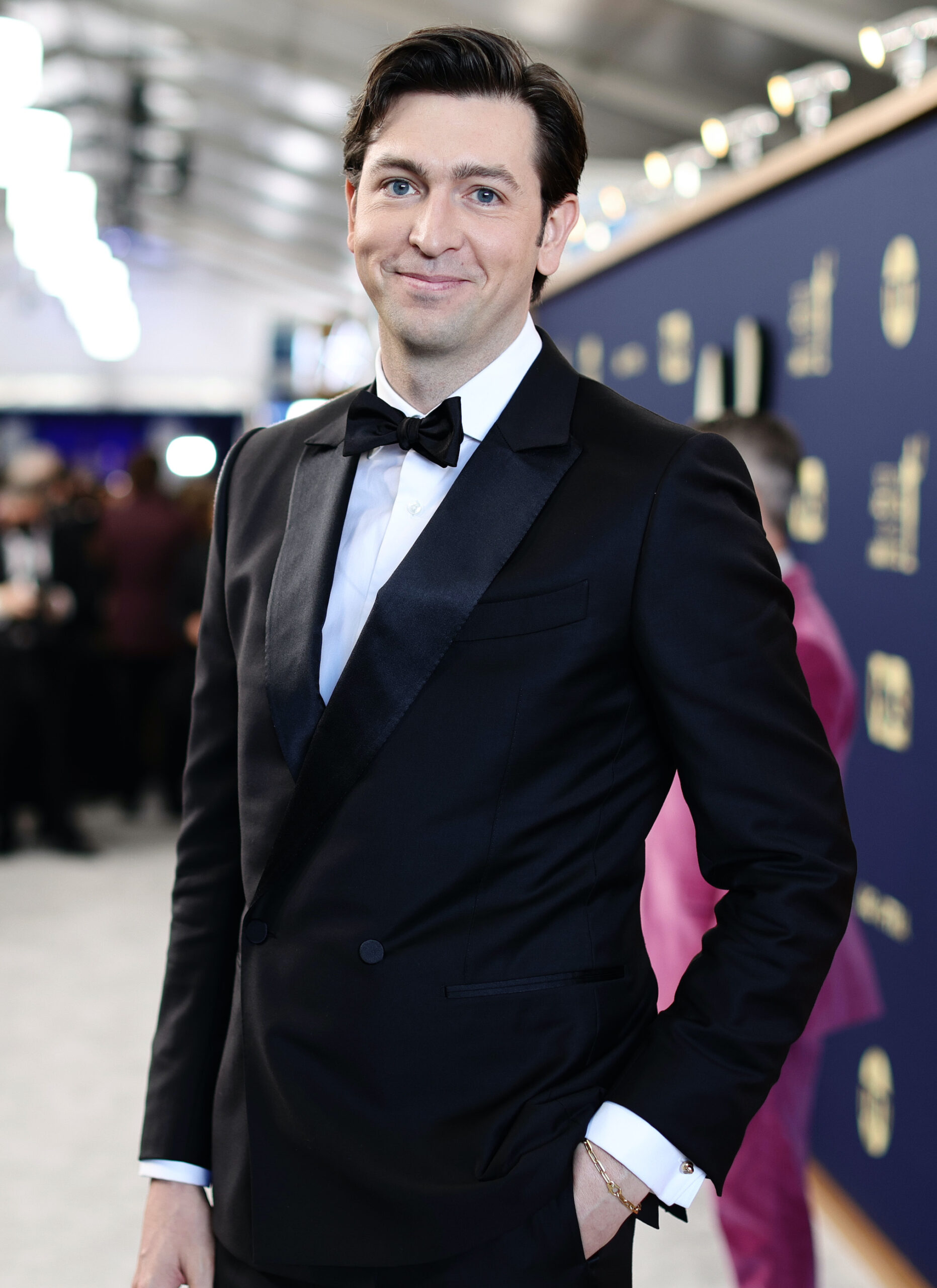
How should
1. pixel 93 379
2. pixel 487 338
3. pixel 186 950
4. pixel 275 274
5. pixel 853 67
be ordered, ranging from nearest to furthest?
pixel 487 338
pixel 186 950
pixel 853 67
pixel 275 274
pixel 93 379

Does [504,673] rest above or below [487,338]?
below

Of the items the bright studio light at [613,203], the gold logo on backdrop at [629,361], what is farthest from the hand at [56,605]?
the bright studio light at [613,203]

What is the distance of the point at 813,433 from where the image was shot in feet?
9.38

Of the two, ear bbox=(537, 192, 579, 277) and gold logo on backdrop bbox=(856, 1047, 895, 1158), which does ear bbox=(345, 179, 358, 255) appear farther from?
gold logo on backdrop bbox=(856, 1047, 895, 1158)

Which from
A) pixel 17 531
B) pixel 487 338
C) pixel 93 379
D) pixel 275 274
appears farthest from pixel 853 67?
pixel 93 379

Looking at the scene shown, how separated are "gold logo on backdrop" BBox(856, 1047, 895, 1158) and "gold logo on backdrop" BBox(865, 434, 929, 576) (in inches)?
38.2

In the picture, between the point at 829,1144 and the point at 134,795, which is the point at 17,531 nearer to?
the point at 134,795

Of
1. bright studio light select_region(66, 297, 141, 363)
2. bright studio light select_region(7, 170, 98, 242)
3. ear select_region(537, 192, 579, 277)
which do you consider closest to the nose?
ear select_region(537, 192, 579, 277)

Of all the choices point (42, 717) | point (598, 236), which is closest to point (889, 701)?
point (598, 236)

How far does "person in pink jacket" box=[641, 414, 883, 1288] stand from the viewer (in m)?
1.96

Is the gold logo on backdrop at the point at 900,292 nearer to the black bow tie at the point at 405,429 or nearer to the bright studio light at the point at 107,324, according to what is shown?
the black bow tie at the point at 405,429

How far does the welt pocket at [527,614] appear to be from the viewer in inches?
42.2

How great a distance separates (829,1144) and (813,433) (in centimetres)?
158

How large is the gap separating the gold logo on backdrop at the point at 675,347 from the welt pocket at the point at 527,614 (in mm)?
2755
